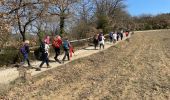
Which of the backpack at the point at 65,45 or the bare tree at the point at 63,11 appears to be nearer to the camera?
the backpack at the point at 65,45

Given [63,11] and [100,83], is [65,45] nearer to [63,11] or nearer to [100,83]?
[100,83]

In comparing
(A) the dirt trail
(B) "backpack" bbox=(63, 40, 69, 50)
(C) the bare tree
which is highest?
(C) the bare tree

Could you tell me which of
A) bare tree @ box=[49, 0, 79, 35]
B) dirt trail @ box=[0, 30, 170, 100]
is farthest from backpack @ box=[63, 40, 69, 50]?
bare tree @ box=[49, 0, 79, 35]

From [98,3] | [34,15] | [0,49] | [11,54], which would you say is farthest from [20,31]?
[98,3]

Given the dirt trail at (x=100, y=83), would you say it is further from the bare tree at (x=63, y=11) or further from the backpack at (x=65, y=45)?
the bare tree at (x=63, y=11)

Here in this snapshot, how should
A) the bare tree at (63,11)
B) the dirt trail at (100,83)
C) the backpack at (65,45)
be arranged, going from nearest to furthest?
the dirt trail at (100,83)
the backpack at (65,45)
the bare tree at (63,11)

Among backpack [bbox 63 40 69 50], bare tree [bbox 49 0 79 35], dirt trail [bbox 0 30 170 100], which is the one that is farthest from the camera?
bare tree [bbox 49 0 79 35]

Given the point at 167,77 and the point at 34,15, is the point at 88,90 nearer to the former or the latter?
the point at 167,77

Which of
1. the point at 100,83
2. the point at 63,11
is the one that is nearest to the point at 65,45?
the point at 100,83

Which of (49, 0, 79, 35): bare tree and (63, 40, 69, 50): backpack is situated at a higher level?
(49, 0, 79, 35): bare tree

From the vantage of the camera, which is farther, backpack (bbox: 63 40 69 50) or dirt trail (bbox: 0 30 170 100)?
backpack (bbox: 63 40 69 50)

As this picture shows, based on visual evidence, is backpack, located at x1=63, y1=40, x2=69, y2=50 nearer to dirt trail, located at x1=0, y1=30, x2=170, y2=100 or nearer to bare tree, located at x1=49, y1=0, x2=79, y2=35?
dirt trail, located at x1=0, y1=30, x2=170, y2=100

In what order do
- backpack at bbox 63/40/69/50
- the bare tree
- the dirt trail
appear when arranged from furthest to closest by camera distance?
the bare tree
backpack at bbox 63/40/69/50
the dirt trail

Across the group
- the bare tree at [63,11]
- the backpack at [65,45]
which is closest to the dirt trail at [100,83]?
the backpack at [65,45]
